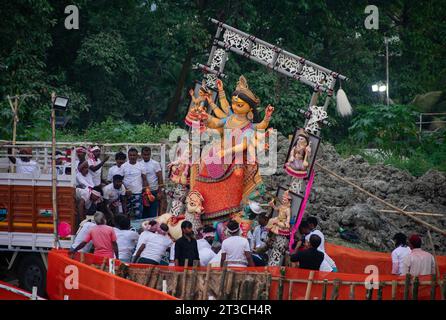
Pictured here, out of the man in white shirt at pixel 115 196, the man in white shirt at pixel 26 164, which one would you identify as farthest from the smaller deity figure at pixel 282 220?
the man in white shirt at pixel 26 164

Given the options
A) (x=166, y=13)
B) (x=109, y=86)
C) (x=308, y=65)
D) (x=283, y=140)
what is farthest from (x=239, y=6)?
(x=308, y=65)

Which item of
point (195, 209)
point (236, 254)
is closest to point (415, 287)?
Result: point (236, 254)

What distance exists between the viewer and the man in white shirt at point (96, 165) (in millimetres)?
18438

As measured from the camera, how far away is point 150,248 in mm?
15492

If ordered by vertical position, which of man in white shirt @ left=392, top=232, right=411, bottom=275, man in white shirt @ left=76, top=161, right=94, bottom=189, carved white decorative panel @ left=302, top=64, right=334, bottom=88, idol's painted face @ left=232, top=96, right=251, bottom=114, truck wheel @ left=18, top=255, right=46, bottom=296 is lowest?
truck wheel @ left=18, top=255, right=46, bottom=296

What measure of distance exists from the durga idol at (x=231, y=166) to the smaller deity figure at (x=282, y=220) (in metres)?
0.69

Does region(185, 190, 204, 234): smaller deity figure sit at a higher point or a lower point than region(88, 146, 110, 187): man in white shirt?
lower

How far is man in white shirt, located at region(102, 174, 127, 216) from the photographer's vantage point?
1820 centimetres

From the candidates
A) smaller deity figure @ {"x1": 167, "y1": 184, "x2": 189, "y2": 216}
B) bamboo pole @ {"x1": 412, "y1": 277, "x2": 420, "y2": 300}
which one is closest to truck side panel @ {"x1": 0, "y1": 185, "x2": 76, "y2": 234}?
smaller deity figure @ {"x1": 167, "y1": 184, "x2": 189, "y2": 216}

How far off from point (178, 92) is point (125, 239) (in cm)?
1349

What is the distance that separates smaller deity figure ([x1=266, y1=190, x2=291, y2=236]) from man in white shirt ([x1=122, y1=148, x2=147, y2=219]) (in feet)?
9.16

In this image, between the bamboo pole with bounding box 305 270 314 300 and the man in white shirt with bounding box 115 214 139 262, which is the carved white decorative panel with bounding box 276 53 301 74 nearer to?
the man in white shirt with bounding box 115 214 139 262

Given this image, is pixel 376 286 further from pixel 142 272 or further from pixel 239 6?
pixel 239 6

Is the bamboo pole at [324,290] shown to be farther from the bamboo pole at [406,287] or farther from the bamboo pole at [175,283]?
the bamboo pole at [175,283]
